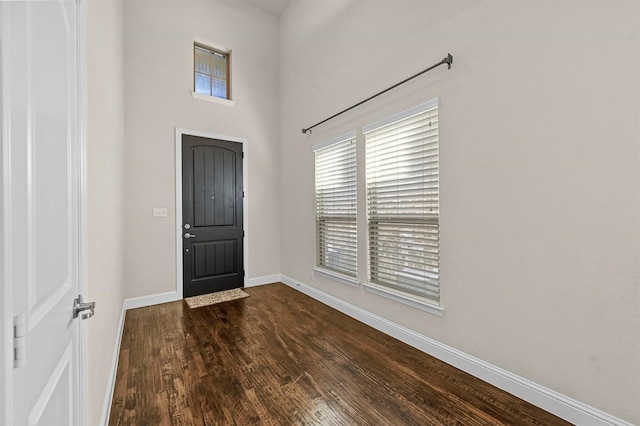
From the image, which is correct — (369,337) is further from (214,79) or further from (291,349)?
(214,79)

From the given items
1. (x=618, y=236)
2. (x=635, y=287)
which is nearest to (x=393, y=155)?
(x=618, y=236)

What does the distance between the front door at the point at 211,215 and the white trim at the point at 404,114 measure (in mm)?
2351

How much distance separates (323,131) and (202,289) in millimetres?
2850

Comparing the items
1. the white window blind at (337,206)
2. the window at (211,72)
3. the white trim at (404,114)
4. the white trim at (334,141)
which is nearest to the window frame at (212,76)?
the window at (211,72)

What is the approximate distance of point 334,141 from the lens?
3.65 metres

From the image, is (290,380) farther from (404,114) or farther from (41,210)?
(404,114)

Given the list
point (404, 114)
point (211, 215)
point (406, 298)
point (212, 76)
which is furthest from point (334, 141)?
point (212, 76)

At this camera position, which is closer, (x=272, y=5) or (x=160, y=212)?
(x=160, y=212)

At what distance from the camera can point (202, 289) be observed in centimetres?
427

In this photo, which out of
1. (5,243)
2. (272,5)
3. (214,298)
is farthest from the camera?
(272,5)

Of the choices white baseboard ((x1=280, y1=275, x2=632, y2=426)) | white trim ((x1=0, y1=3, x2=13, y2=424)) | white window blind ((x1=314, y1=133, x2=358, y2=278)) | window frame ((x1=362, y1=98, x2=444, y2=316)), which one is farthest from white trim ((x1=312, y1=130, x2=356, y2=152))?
white trim ((x1=0, y1=3, x2=13, y2=424))

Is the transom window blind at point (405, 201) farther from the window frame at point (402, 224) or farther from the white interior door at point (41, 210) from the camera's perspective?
the white interior door at point (41, 210)

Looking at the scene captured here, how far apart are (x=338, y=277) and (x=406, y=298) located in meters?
1.05

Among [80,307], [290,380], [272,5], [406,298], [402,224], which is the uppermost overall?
[272,5]
